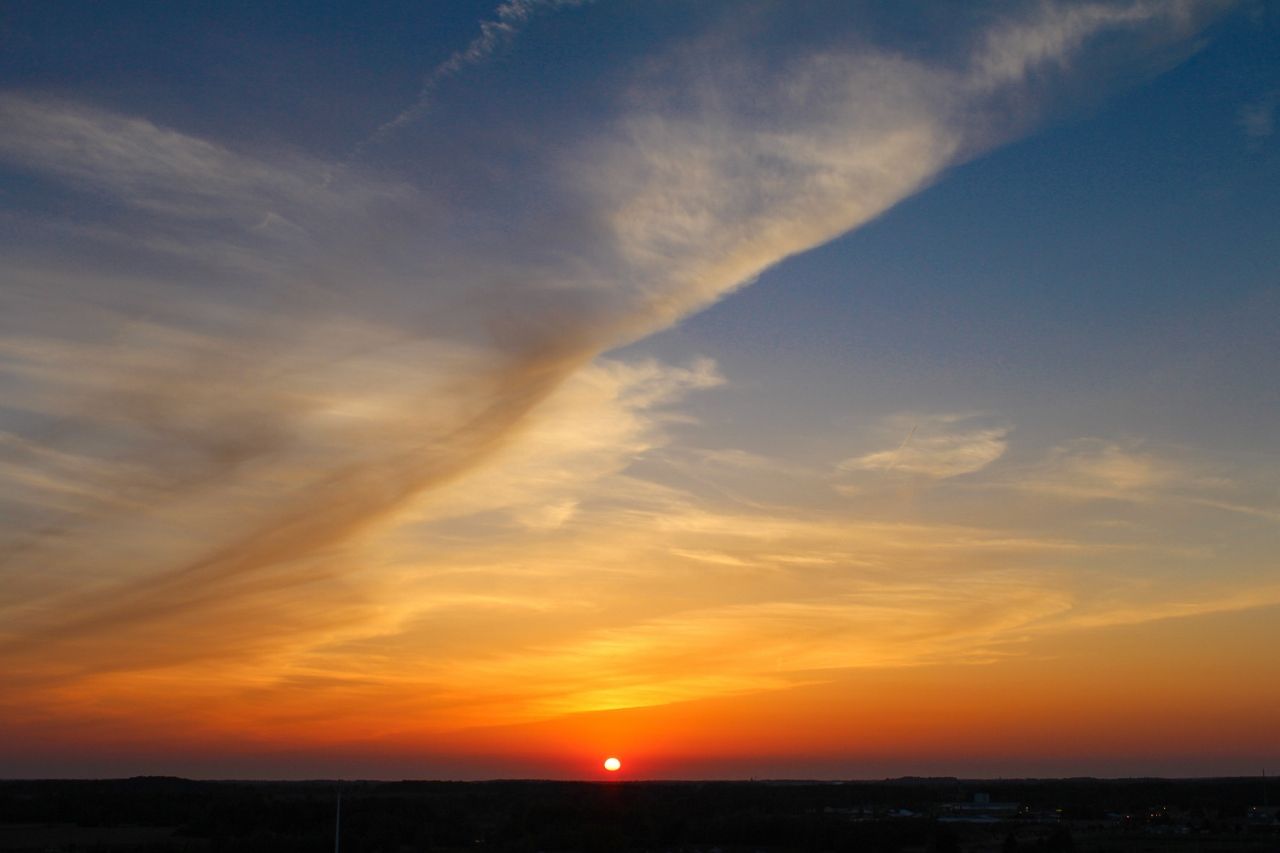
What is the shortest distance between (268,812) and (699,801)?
159 feet

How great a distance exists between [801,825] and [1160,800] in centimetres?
8094

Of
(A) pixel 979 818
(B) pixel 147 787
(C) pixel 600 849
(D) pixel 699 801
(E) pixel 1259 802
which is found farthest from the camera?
(B) pixel 147 787

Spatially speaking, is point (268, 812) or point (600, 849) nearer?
point (600, 849)

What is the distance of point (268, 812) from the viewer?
88188mm

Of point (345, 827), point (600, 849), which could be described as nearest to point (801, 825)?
point (600, 849)

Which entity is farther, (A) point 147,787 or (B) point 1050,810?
(A) point 147,787

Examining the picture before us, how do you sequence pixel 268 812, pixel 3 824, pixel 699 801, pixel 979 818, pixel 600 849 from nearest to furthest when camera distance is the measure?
pixel 600 849, pixel 268 812, pixel 3 824, pixel 979 818, pixel 699 801

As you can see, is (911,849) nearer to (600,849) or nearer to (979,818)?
(600,849)

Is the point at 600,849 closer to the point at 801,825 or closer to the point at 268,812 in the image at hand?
the point at 801,825

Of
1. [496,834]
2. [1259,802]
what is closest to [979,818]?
[496,834]

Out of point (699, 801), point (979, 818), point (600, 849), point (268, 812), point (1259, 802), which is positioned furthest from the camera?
point (1259, 802)

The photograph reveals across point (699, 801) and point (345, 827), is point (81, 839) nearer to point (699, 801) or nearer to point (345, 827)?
point (345, 827)

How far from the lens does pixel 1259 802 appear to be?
469 ft

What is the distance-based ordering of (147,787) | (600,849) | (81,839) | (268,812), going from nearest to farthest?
1. (600,849)
2. (81,839)
3. (268,812)
4. (147,787)
